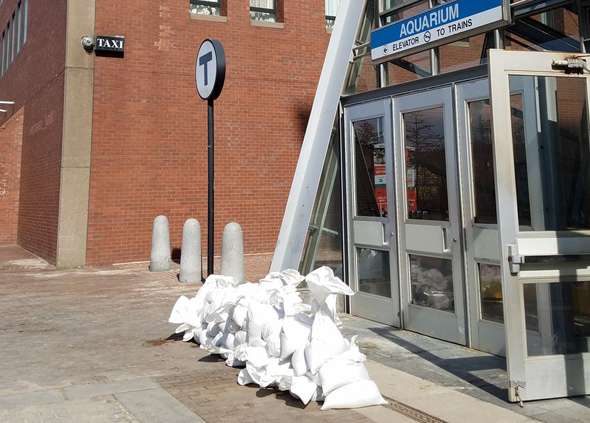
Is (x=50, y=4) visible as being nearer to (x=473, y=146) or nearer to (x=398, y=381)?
(x=473, y=146)

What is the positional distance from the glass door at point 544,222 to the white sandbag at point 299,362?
1515 millimetres

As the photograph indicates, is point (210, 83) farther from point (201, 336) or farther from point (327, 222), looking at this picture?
point (201, 336)

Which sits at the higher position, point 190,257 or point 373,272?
point 190,257

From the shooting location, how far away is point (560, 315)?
A: 4.44 meters

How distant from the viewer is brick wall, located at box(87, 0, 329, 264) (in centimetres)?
1361

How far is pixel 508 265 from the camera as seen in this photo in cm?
420

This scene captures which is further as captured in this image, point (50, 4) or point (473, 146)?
point (50, 4)

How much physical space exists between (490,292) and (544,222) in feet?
3.85

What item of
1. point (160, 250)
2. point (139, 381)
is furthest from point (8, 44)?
point (139, 381)

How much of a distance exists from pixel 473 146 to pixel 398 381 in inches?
98.2

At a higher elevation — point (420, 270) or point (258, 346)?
point (420, 270)

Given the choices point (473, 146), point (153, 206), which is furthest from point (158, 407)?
point (153, 206)

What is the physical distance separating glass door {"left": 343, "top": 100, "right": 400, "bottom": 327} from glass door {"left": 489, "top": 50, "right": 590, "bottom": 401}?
2117 millimetres

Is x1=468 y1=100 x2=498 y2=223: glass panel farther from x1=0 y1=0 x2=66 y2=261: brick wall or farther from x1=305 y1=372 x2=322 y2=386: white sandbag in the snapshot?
x1=0 y1=0 x2=66 y2=261: brick wall
